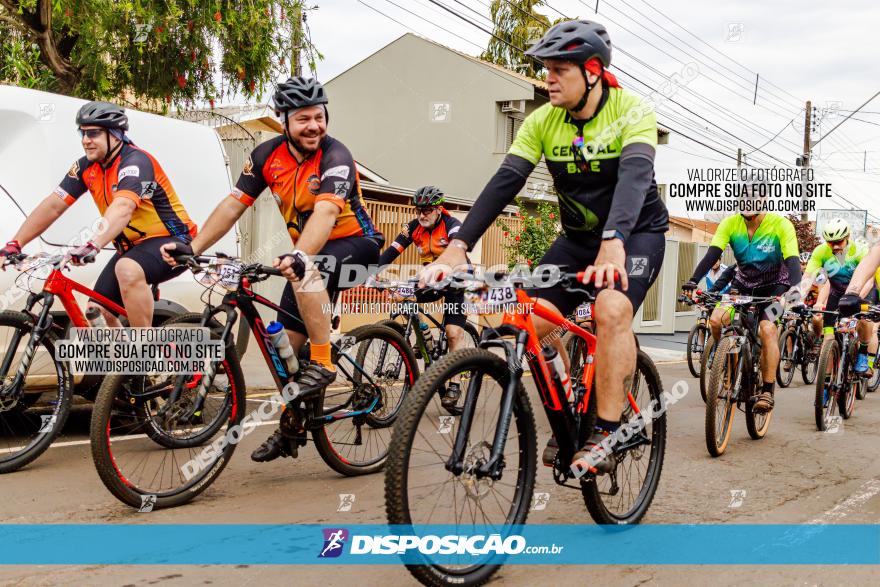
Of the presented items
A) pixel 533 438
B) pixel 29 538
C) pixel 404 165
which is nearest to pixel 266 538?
pixel 29 538

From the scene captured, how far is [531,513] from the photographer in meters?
4.88

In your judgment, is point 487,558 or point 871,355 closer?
point 487,558

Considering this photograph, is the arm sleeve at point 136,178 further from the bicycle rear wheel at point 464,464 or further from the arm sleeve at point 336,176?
the bicycle rear wheel at point 464,464

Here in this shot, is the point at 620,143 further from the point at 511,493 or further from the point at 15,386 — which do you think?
the point at 15,386

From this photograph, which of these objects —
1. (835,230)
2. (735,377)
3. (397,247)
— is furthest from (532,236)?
(735,377)

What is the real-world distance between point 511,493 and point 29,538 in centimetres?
235

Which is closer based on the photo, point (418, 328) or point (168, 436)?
point (168, 436)

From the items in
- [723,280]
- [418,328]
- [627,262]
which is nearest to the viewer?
[627,262]

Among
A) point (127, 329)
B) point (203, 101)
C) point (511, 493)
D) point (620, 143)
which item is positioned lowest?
point (511, 493)

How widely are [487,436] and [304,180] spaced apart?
2.28 m

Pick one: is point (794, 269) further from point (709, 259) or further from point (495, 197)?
point (495, 197)

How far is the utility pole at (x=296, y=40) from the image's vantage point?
42.9 ft

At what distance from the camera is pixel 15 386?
5.25 meters

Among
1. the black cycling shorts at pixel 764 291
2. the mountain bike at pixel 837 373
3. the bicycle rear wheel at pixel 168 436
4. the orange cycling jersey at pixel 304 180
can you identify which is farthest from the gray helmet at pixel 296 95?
the mountain bike at pixel 837 373
